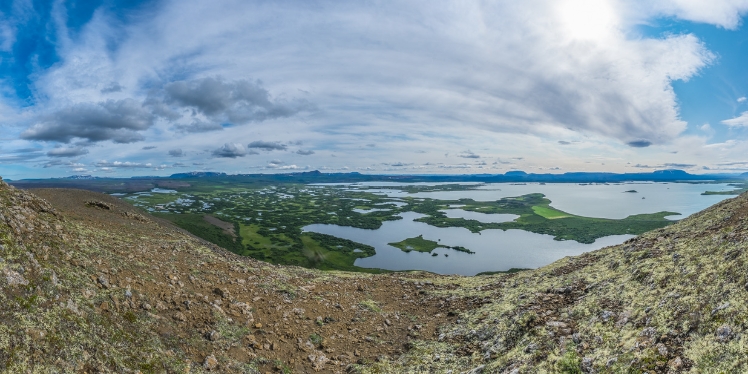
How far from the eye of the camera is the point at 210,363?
1225 cm

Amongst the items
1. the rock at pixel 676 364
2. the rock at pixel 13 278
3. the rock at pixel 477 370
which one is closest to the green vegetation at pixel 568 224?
the rock at pixel 477 370

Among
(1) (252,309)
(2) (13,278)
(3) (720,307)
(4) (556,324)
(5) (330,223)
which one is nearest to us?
(3) (720,307)

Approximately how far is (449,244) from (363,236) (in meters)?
35.2

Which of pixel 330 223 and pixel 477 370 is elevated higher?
pixel 477 370

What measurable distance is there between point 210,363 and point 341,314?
860 cm

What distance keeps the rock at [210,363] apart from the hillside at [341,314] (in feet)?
0.16

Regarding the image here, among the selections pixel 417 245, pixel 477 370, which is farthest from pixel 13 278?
pixel 417 245

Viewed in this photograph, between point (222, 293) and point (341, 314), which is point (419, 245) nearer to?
point (341, 314)

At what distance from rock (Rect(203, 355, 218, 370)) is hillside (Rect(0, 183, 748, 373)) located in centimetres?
5

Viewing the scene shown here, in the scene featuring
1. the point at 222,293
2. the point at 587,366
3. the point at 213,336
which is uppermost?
the point at 587,366

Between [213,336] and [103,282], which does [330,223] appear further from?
[103,282]

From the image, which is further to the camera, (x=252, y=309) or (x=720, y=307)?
(x=252, y=309)

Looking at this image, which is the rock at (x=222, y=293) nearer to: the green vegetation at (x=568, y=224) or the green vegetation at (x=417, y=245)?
the green vegetation at (x=417, y=245)

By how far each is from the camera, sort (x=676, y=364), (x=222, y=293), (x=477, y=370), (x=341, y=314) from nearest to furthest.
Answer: (x=676, y=364), (x=477, y=370), (x=222, y=293), (x=341, y=314)
